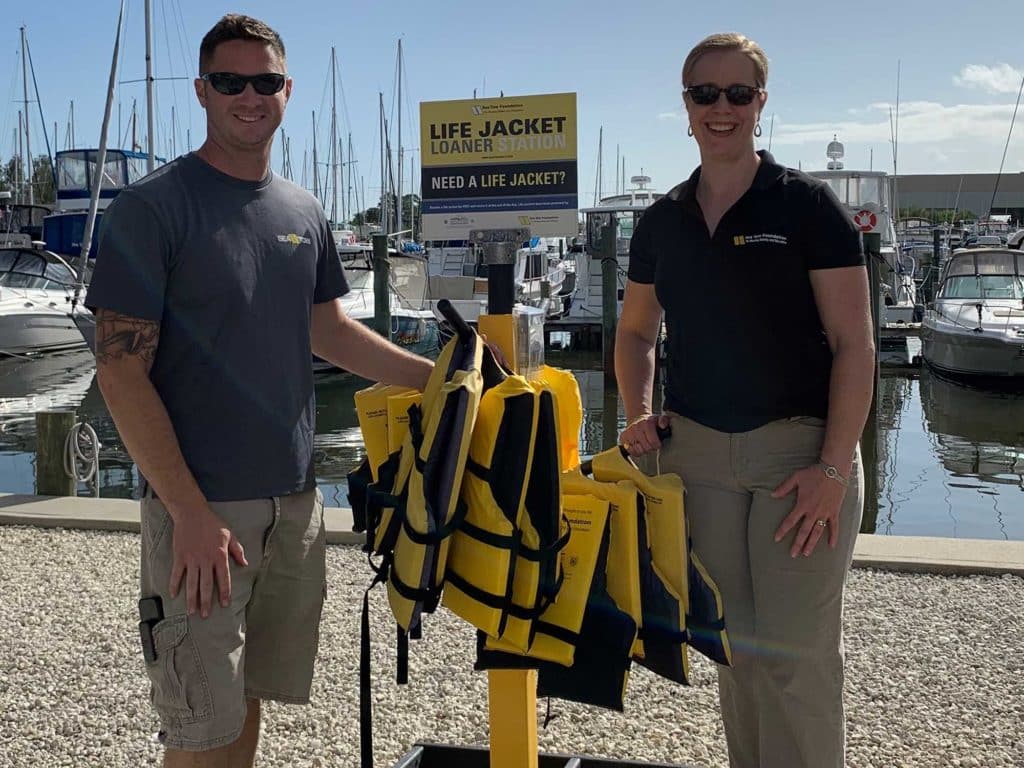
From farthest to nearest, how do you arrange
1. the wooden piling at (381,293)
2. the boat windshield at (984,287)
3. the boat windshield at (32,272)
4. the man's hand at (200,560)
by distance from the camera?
the boat windshield at (32,272) < the boat windshield at (984,287) < the wooden piling at (381,293) < the man's hand at (200,560)

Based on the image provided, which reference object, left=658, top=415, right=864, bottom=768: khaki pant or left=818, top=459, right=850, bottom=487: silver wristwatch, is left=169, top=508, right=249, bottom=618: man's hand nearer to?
left=658, top=415, right=864, bottom=768: khaki pant

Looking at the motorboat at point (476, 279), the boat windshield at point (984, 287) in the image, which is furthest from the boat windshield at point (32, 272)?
the boat windshield at point (984, 287)

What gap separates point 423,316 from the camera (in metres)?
21.4

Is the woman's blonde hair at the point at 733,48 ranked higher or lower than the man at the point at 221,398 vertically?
higher

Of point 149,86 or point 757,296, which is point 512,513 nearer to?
point 757,296

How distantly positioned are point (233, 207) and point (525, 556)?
112 cm

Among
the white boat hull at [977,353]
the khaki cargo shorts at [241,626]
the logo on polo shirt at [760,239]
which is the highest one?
the logo on polo shirt at [760,239]

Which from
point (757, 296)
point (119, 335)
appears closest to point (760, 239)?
point (757, 296)

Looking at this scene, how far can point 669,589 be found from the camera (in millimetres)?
2555

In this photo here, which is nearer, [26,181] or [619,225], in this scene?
[619,225]

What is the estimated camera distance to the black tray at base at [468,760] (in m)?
3.06

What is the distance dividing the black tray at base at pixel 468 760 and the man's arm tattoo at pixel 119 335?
152 centimetres

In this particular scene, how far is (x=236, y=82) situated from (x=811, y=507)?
5.96 ft

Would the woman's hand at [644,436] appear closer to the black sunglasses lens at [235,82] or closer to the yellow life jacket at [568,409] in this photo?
the yellow life jacket at [568,409]
